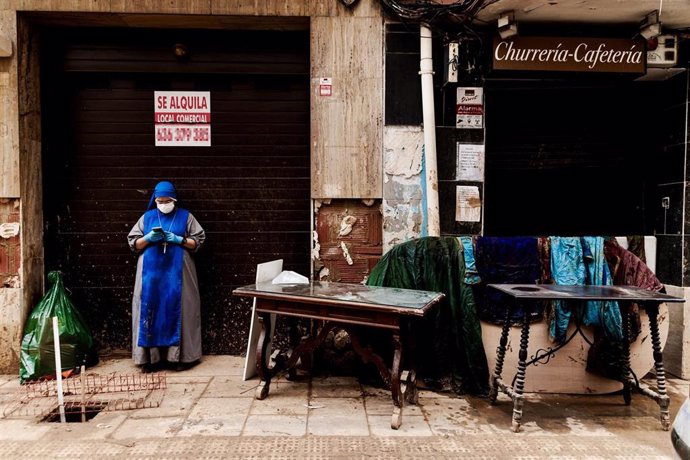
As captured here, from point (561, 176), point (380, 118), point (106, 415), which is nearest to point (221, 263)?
point (106, 415)

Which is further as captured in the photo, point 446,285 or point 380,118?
point 380,118

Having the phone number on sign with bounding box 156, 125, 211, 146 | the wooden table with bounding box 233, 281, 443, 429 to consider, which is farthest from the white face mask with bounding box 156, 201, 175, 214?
the wooden table with bounding box 233, 281, 443, 429

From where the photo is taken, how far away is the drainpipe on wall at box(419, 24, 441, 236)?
198 inches

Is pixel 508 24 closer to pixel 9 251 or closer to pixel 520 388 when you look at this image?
pixel 520 388

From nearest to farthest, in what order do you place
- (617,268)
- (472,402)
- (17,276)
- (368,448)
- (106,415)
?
(368,448)
(106,415)
(472,402)
(617,268)
(17,276)

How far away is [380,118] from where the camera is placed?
206 inches

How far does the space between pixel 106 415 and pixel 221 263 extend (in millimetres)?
2123

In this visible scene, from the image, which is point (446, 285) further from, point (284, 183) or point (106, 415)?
point (106, 415)

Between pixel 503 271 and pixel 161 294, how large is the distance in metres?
3.62

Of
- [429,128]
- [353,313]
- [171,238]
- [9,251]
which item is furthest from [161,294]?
[429,128]

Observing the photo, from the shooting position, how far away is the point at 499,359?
4121 millimetres

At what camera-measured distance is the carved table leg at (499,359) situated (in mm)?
4062

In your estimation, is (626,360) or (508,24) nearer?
(626,360)

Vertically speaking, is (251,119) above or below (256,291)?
above
